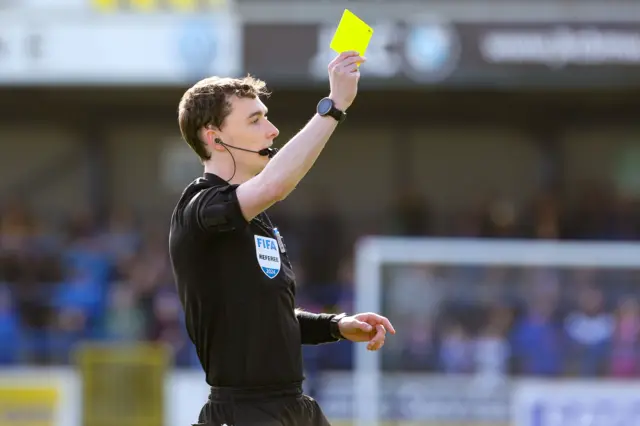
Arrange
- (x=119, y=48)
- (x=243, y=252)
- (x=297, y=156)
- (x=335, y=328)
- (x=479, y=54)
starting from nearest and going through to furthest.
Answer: (x=297, y=156) → (x=243, y=252) → (x=335, y=328) → (x=479, y=54) → (x=119, y=48)

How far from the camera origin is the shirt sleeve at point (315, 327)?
402 centimetres

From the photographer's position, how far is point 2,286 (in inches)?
510

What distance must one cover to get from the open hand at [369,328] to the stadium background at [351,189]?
526 cm

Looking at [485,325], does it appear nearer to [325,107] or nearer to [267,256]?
[267,256]

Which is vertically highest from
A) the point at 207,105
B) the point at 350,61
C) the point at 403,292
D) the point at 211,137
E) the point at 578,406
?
the point at 350,61

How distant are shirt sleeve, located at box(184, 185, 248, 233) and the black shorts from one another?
1.69ft

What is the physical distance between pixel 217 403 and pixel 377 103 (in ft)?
37.0

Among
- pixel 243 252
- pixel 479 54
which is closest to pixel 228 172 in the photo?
pixel 243 252

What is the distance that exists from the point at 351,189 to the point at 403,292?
17.3 ft

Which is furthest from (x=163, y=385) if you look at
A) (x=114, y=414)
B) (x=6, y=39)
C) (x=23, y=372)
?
(x=6, y=39)

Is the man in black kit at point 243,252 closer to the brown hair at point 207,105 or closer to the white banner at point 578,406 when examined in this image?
the brown hair at point 207,105

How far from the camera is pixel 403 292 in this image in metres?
9.84

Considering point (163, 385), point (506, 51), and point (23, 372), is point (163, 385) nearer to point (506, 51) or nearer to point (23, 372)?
point (23, 372)

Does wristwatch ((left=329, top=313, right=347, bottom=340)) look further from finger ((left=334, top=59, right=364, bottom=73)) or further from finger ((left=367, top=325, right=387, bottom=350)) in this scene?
finger ((left=334, top=59, right=364, bottom=73))
